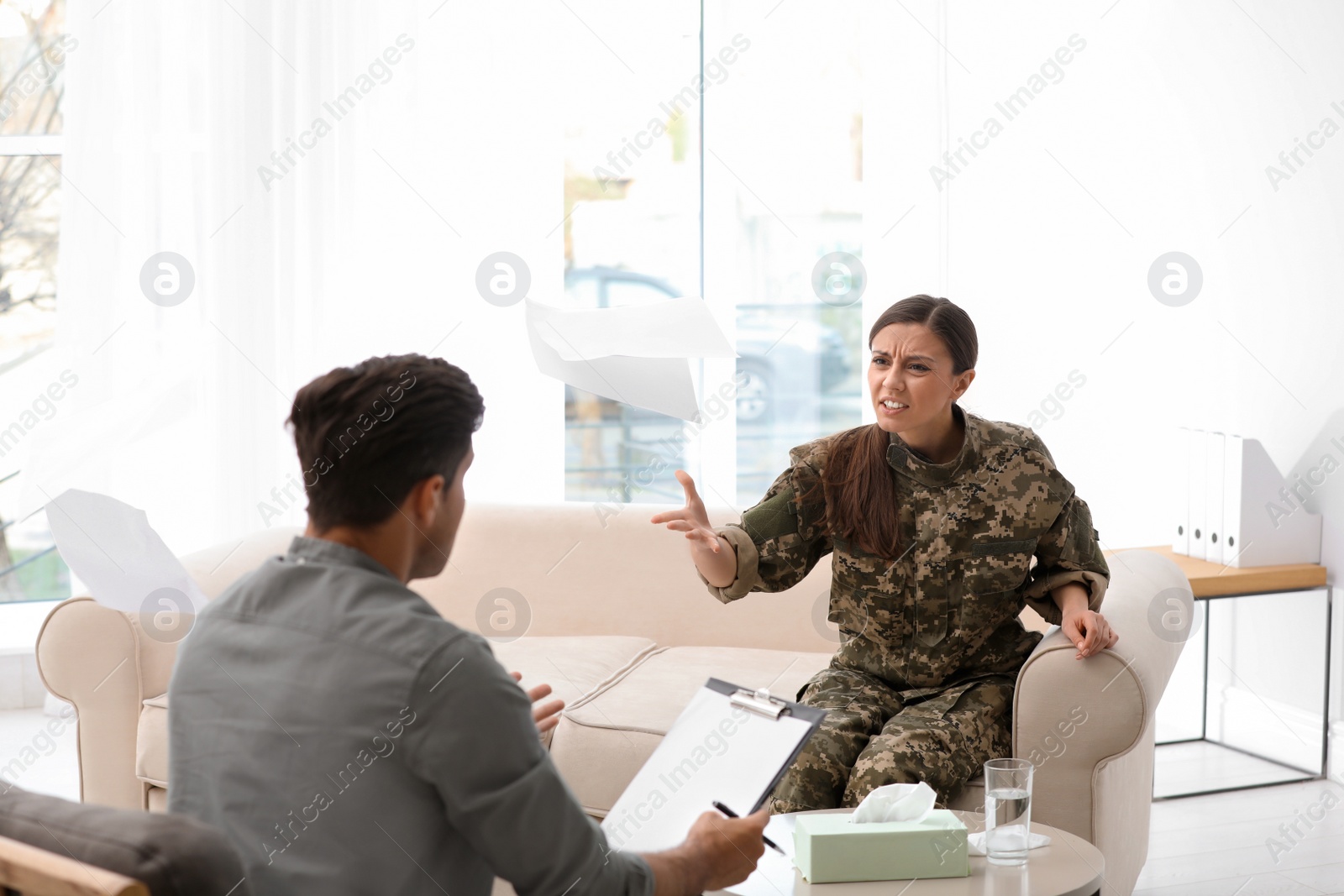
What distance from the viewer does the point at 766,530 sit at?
216 cm

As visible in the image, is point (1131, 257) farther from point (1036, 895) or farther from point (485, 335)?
point (1036, 895)

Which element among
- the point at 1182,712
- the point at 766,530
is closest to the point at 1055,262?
the point at 1182,712

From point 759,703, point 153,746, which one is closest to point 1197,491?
point 759,703

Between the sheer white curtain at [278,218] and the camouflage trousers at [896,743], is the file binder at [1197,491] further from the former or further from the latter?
the sheer white curtain at [278,218]

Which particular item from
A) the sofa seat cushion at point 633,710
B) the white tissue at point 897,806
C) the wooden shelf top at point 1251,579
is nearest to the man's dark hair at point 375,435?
the white tissue at point 897,806

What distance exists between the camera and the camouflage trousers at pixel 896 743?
6.15 ft

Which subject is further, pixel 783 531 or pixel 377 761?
pixel 783 531

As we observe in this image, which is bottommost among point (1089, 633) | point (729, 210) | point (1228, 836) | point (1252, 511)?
point (1228, 836)

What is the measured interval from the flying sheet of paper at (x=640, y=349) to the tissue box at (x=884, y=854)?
127cm

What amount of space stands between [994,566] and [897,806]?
2.21 feet

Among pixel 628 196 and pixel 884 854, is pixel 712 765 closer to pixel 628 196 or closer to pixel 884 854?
pixel 884 854

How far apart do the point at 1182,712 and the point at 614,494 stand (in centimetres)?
185

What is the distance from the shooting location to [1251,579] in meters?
2.97

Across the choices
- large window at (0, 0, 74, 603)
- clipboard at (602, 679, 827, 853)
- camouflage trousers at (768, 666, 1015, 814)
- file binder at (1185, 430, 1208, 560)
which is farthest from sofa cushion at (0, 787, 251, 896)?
large window at (0, 0, 74, 603)
